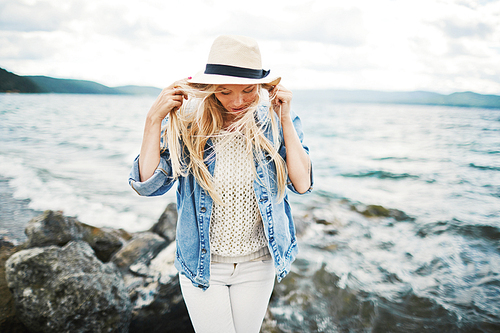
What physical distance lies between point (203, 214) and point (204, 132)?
585mm

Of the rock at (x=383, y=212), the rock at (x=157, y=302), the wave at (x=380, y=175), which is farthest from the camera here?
the wave at (x=380, y=175)

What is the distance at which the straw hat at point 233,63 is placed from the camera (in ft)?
6.07

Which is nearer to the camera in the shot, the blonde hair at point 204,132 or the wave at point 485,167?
the blonde hair at point 204,132

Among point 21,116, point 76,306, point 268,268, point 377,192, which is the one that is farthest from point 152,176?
point 21,116

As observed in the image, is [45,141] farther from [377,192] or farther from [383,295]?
[383,295]

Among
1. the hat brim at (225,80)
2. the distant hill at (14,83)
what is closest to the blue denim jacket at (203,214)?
the hat brim at (225,80)

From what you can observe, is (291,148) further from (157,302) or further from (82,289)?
(157,302)

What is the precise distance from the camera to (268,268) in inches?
89.6

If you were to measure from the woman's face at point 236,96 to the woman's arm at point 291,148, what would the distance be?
16cm

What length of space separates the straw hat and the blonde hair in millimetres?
127

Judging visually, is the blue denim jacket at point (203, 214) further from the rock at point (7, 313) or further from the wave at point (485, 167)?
the wave at point (485, 167)

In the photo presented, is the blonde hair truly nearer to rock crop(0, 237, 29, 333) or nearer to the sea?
rock crop(0, 237, 29, 333)

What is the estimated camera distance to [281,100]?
2006 mm

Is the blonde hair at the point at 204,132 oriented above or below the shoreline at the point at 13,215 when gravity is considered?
above
